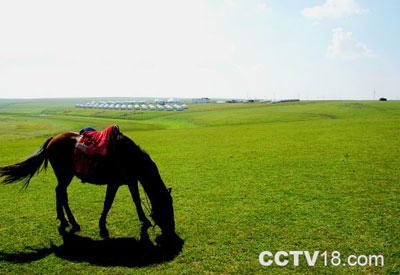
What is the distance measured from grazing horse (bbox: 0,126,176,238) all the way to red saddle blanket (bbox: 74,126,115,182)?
2.4 inches

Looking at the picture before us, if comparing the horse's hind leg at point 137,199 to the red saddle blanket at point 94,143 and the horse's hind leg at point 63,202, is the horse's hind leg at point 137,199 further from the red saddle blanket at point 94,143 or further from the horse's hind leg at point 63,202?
the horse's hind leg at point 63,202

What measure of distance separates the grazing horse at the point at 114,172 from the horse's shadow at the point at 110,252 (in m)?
0.44

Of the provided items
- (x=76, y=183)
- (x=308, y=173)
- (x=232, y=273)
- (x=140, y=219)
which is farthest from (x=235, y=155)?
(x=232, y=273)

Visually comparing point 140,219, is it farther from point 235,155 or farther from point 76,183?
point 235,155

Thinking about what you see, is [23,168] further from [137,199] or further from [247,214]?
[247,214]

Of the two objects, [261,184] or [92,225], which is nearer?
[92,225]

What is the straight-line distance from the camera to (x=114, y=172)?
8203 millimetres

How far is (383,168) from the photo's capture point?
1542cm

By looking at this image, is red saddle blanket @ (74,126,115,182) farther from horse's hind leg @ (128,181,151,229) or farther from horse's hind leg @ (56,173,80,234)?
horse's hind leg @ (128,181,151,229)

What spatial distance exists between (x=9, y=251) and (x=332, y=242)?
8359mm

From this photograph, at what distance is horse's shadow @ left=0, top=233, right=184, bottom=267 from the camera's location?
7.08 m

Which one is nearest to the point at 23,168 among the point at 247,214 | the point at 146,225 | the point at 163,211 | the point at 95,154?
the point at 95,154

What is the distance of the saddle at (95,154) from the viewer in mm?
8039

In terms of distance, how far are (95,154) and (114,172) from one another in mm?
710
